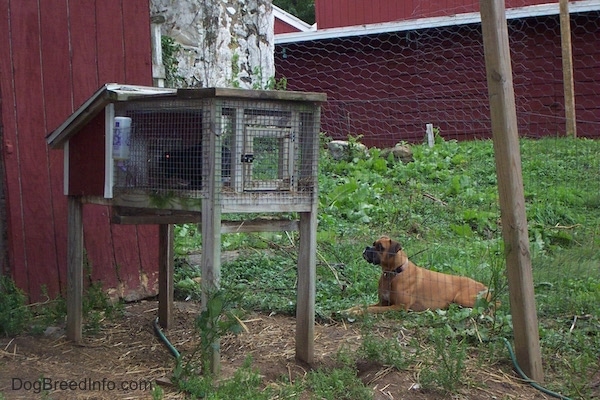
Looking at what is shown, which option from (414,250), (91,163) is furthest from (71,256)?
(414,250)

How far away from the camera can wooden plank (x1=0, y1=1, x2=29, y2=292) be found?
17.7 ft

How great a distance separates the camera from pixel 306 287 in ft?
15.1

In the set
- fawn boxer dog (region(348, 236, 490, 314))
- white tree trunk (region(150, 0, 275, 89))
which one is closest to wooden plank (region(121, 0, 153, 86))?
fawn boxer dog (region(348, 236, 490, 314))

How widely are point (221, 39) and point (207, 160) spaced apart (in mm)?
6304

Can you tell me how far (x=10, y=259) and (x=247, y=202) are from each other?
2169 millimetres

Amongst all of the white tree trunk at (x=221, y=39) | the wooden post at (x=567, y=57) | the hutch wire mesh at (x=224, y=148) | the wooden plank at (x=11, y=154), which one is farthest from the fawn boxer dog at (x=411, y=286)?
the wooden post at (x=567, y=57)

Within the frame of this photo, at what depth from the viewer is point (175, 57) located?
9.33 metres

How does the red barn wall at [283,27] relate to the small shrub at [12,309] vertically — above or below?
above

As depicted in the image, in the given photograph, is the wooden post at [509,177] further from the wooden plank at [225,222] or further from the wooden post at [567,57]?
the wooden post at [567,57]

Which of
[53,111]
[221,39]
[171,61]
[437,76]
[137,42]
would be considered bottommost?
[53,111]

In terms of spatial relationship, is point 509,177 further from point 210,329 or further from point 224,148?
point 210,329

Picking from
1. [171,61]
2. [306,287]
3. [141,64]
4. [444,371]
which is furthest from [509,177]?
[171,61]

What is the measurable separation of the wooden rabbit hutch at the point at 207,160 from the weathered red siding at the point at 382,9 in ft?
43.1

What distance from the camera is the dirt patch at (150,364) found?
13.6ft
